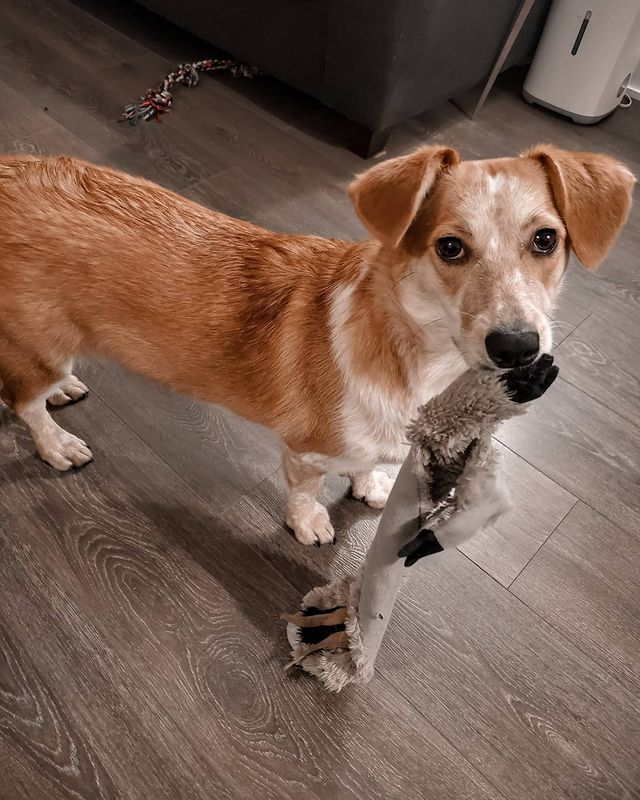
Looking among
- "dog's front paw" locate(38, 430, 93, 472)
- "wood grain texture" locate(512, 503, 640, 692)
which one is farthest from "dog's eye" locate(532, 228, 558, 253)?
"dog's front paw" locate(38, 430, 93, 472)

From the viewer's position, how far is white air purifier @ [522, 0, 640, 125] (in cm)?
256

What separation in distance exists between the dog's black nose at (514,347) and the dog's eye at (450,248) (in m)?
0.18

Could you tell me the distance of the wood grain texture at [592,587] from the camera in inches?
55.3

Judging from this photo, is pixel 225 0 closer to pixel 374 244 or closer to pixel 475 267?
pixel 374 244

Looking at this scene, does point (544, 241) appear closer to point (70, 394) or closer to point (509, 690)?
point (509, 690)

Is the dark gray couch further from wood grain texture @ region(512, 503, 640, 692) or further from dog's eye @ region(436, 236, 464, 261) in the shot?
wood grain texture @ region(512, 503, 640, 692)

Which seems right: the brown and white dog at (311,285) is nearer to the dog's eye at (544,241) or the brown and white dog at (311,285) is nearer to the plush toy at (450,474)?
the dog's eye at (544,241)

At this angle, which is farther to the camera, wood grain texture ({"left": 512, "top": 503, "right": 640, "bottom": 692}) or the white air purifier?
the white air purifier

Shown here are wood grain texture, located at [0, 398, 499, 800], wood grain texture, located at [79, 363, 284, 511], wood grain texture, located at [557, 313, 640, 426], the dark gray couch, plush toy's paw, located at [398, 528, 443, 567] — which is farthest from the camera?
the dark gray couch

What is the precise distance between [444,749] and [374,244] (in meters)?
1.09

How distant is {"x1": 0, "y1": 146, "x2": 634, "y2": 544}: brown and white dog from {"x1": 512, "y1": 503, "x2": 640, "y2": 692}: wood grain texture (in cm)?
60

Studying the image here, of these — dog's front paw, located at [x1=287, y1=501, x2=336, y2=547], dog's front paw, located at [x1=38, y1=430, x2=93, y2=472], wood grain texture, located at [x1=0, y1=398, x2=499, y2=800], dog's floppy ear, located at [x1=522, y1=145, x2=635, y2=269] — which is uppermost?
dog's floppy ear, located at [x1=522, y1=145, x2=635, y2=269]

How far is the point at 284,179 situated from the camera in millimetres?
2484

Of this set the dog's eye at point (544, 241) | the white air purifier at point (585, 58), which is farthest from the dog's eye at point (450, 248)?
the white air purifier at point (585, 58)
